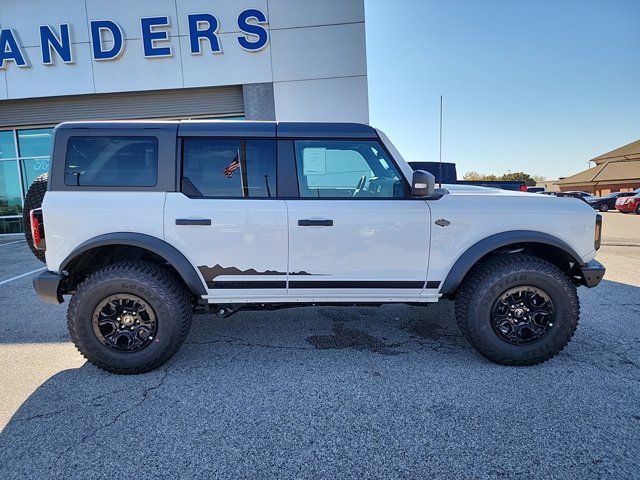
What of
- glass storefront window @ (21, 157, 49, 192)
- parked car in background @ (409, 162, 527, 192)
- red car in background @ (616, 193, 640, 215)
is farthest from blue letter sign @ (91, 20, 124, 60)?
red car in background @ (616, 193, 640, 215)

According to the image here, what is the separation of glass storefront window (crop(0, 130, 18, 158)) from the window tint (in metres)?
13.5

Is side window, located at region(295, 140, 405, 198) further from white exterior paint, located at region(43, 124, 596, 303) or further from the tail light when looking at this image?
the tail light

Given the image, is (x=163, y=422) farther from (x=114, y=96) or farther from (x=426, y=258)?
(x=114, y=96)

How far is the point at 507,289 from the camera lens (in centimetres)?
302

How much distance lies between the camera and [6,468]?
6.66ft

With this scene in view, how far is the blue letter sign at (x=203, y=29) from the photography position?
10.9 meters

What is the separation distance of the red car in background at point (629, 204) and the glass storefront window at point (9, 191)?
29.3 metres

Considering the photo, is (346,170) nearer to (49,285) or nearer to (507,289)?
(507,289)

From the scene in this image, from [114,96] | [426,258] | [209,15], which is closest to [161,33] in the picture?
[209,15]

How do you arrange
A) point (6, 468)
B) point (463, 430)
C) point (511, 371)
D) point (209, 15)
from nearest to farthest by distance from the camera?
point (6, 468) → point (463, 430) → point (511, 371) → point (209, 15)

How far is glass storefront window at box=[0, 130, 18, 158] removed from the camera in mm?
12923

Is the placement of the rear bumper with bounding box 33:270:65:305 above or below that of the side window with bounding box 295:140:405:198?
below

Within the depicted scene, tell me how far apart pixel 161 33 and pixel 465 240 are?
11.7m

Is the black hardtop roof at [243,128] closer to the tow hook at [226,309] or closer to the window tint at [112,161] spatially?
the window tint at [112,161]
